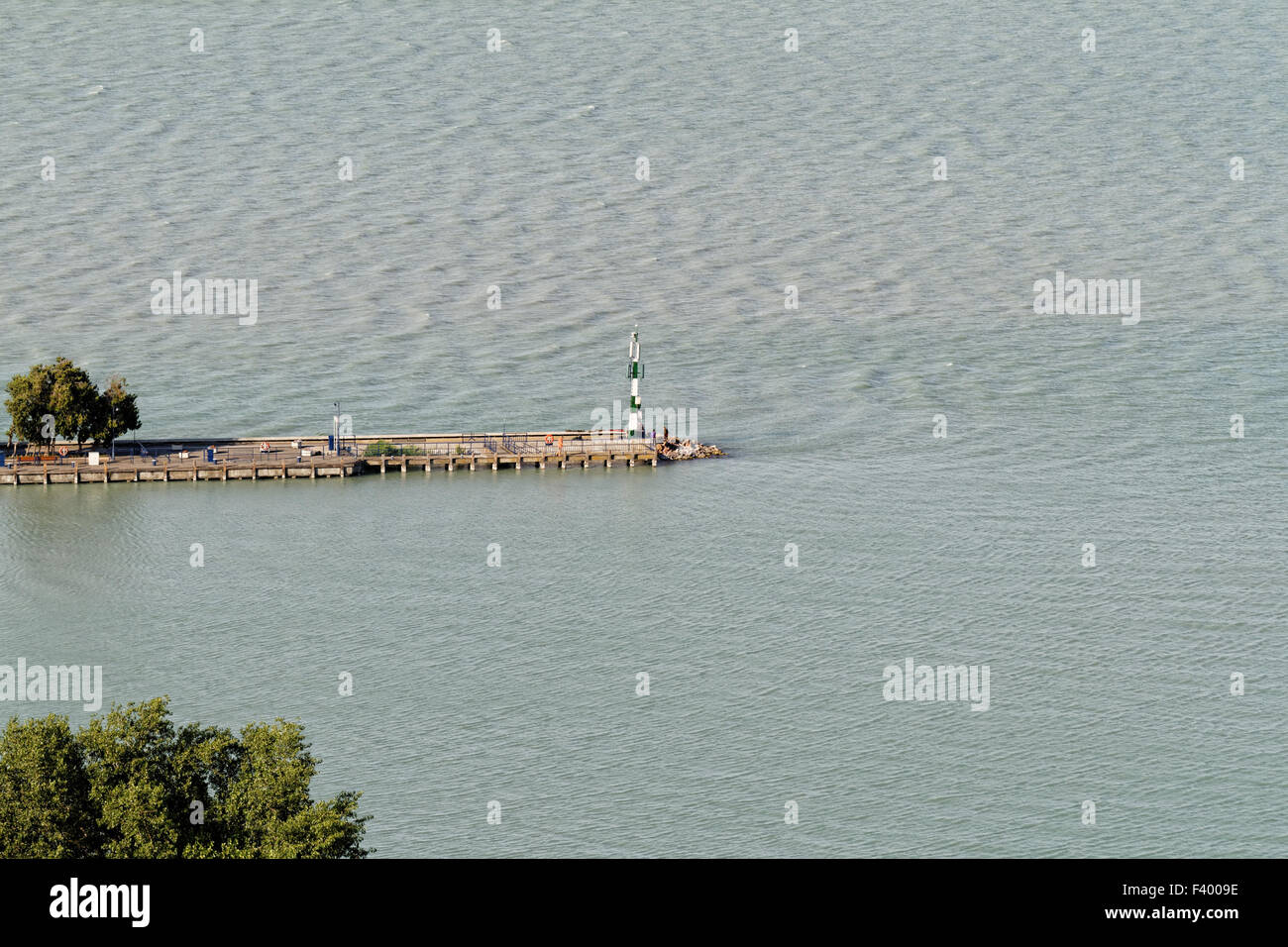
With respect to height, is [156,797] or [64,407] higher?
[64,407]

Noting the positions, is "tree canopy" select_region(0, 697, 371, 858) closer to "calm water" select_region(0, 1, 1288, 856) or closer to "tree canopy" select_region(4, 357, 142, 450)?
"calm water" select_region(0, 1, 1288, 856)

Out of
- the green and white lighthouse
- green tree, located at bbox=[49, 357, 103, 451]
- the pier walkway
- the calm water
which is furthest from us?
the green and white lighthouse

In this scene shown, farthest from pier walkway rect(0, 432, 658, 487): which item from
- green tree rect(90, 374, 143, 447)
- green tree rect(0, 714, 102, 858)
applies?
green tree rect(0, 714, 102, 858)

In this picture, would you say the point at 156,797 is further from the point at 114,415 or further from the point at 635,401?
the point at 635,401

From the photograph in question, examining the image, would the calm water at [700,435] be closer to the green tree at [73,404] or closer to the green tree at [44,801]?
the green tree at [73,404]

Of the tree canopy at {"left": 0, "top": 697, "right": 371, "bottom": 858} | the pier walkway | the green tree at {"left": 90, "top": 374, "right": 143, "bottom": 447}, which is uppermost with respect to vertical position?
the green tree at {"left": 90, "top": 374, "right": 143, "bottom": 447}

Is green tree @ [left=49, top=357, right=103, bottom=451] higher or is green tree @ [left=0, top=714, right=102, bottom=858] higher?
green tree @ [left=49, top=357, right=103, bottom=451]

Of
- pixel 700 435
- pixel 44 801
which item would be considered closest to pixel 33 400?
pixel 700 435

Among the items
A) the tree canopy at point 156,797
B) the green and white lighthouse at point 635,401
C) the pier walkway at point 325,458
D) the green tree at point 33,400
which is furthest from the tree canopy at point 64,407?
the tree canopy at point 156,797
